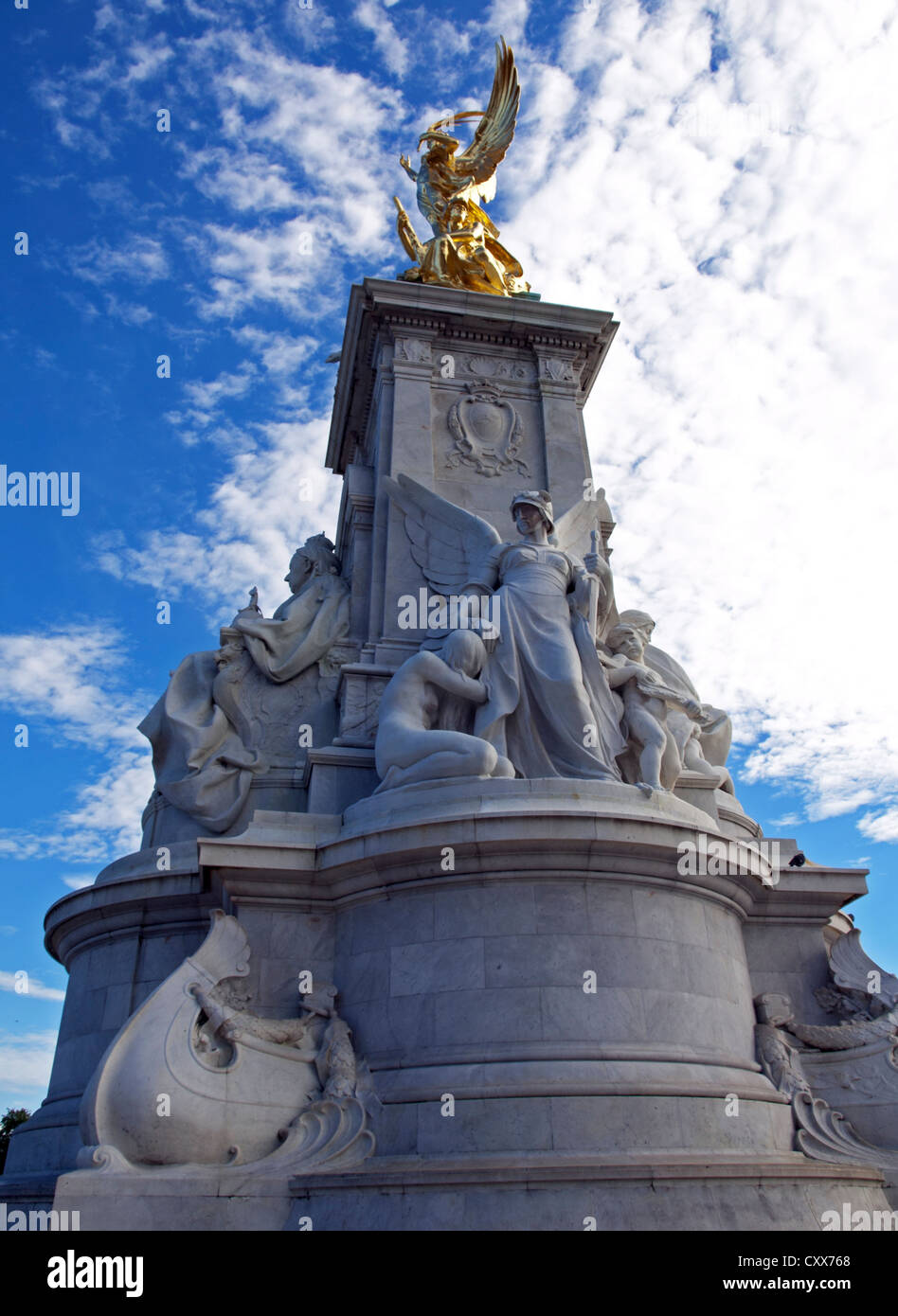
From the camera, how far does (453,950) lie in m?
9.80

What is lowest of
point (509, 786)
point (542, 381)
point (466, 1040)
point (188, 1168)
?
point (188, 1168)

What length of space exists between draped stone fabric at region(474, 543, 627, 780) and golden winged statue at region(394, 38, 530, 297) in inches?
320

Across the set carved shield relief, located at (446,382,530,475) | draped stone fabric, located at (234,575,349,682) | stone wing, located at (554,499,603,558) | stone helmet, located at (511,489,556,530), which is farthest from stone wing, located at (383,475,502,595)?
draped stone fabric, located at (234,575,349,682)

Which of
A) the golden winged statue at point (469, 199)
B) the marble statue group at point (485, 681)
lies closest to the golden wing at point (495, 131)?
the golden winged statue at point (469, 199)

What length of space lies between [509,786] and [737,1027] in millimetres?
3428

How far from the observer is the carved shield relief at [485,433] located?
16.1m

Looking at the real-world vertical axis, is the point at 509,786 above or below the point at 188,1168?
above

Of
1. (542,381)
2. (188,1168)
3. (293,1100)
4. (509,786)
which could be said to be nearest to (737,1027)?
(509,786)

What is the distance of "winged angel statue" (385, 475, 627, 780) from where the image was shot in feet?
38.7

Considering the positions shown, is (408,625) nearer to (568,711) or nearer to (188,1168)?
(568,711)

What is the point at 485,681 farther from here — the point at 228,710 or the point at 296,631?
the point at 228,710

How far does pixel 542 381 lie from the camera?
55.8 feet

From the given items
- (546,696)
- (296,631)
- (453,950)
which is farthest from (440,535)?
(453,950)

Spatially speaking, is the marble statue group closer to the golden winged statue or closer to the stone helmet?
the stone helmet
